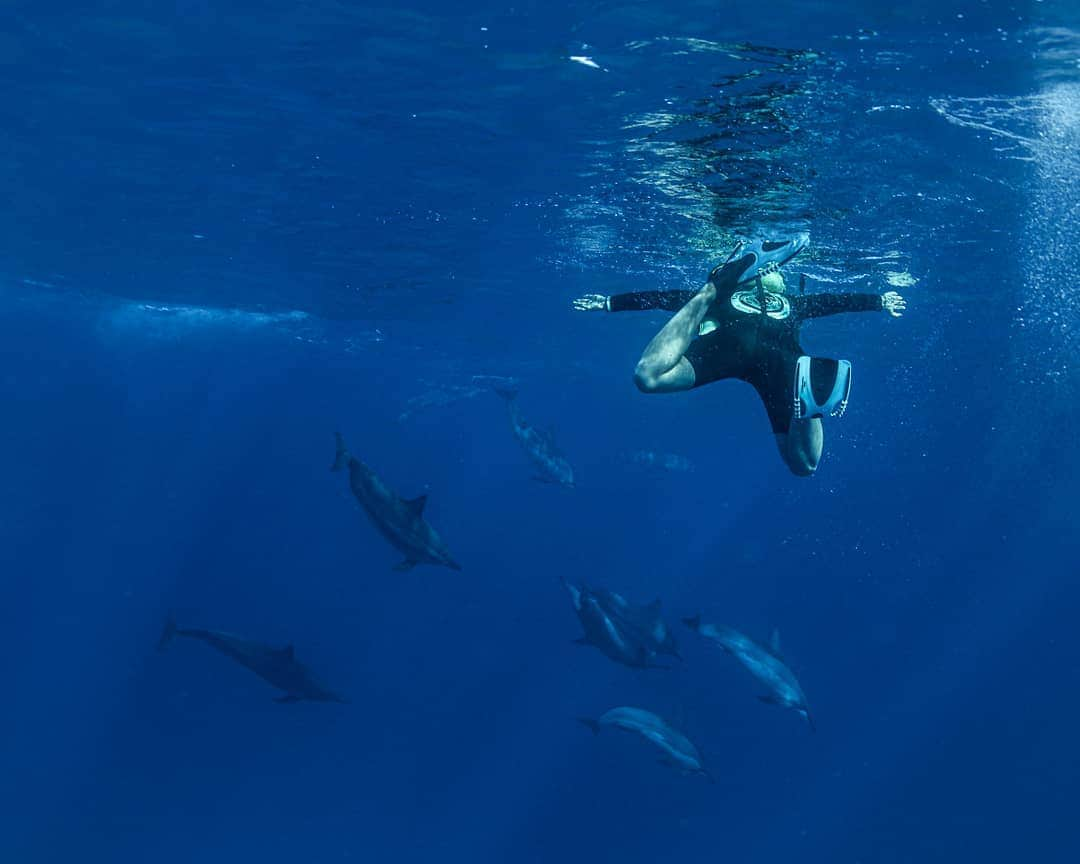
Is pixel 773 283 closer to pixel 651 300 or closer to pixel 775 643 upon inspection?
pixel 651 300

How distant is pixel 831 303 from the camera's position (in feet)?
24.2

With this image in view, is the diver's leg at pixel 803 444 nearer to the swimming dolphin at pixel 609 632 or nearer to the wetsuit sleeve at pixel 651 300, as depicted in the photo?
the wetsuit sleeve at pixel 651 300

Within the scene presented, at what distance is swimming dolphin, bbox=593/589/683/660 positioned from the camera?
11000 millimetres

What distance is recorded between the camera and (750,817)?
31.1m

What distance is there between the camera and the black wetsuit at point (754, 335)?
688cm

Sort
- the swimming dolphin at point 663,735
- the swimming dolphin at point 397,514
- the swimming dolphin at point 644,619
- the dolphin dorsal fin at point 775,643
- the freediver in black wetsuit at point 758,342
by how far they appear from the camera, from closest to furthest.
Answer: the freediver in black wetsuit at point 758,342 → the swimming dolphin at point 397,514 → the swimming dolphin at point 644,619 → the swimming dolphin at point 663,735 → the dolphin dorsal fin at point 775,643

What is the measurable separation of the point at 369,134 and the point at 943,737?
45.2 meters

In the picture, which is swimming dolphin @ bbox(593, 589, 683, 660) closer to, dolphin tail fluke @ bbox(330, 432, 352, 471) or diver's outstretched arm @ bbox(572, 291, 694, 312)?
dolphin tail fluke @ bbox(330, 432, 352, 471)

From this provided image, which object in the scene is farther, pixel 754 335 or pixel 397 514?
pixel 397 514

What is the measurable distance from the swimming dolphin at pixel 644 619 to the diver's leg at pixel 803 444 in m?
4.58

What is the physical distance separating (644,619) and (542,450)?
5086 millimetres

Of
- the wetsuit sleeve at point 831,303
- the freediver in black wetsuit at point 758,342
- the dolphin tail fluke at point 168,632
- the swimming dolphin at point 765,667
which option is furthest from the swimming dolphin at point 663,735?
the dolphin tail fluke at point 168,632

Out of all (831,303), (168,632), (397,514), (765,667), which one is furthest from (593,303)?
(168,632)

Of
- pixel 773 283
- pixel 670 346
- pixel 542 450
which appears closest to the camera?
pixel 670 346
